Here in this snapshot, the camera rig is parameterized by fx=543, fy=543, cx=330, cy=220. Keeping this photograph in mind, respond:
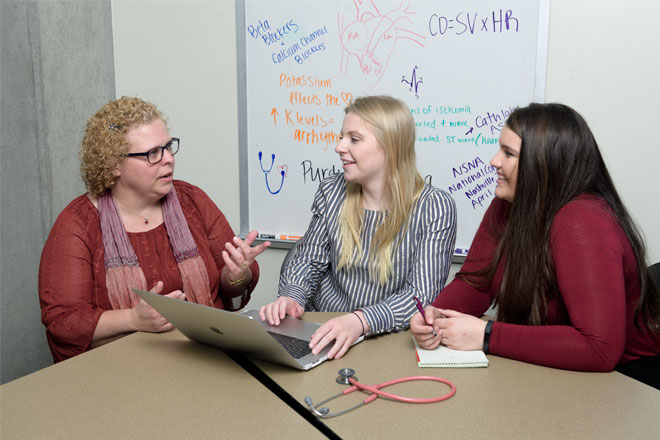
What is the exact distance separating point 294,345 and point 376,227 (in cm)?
63

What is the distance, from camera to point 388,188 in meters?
1.84

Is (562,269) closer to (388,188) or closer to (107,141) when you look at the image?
(388,188)

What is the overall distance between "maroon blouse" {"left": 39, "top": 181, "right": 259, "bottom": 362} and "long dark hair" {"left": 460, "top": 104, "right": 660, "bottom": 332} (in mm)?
1049

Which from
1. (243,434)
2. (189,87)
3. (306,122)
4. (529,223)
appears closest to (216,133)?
(189,87)

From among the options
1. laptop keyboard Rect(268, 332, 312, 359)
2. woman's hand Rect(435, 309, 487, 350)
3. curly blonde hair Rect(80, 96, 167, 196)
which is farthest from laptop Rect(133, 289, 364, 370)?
curly blonde hair Rect(80, 96, 167, 196)

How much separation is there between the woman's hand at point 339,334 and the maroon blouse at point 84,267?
0.67 meters

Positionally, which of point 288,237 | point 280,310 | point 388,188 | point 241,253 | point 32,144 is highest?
point 32,144

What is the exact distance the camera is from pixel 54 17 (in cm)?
267

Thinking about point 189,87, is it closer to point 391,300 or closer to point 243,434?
point 391,300

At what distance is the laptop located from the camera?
1.11 m

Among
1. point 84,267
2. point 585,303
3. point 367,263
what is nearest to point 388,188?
point 367,263

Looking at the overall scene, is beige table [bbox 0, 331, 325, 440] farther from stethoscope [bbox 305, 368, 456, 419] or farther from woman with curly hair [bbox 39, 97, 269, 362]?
woman with curly hair [bbox 39, 97, 269, 362]

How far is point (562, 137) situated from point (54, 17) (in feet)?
8.09

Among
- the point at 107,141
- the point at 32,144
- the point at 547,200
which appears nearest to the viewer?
the point at 547,200
